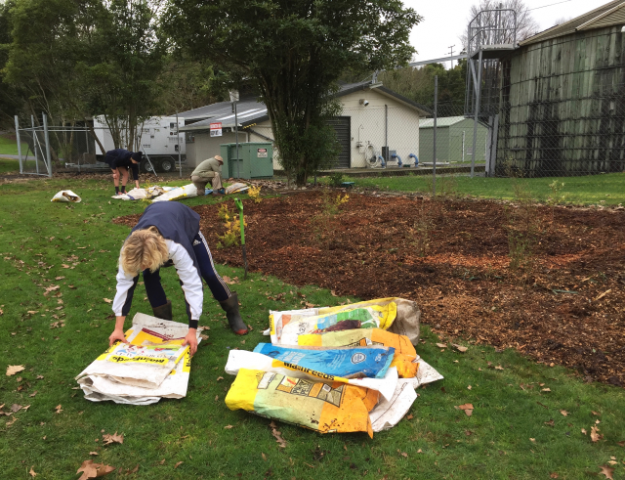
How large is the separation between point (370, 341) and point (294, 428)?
925 millimetres

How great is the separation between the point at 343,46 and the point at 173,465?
1154 centimetres

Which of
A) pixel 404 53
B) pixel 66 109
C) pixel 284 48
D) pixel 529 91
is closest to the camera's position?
pixel 284 48

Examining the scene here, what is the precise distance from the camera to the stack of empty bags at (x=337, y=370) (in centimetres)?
290

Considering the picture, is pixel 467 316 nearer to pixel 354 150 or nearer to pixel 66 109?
pixel 354 150

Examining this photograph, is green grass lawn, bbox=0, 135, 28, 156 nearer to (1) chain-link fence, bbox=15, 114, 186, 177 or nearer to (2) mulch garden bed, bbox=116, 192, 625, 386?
(1) chain-link fence, bbox=15, 114, 186, 177

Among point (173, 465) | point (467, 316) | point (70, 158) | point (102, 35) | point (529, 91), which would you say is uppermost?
point (102, 35)

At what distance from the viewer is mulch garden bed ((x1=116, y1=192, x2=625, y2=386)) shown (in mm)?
3879

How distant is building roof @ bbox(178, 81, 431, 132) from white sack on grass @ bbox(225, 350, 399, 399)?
1692 cm

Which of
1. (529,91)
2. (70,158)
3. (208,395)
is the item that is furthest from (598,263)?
(70,158)

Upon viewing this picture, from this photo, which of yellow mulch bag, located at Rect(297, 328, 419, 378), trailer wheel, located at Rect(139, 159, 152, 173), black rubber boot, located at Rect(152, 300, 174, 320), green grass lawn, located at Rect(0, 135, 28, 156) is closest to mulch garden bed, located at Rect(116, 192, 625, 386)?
yellow mulch bag, located at Rect(297, 328, 419, 378)

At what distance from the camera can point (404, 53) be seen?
1338cm

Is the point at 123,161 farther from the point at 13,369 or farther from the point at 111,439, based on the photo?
the point at 111,439

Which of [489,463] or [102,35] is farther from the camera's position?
[102,35]

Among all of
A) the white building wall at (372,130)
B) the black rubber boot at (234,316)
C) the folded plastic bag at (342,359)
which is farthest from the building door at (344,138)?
the folded plastic bag at (342,359)
